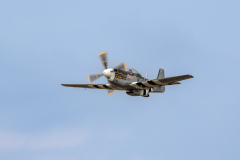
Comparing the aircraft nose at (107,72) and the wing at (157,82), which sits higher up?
the aircraft nose at (107,72)

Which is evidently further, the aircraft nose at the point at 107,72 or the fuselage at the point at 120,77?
the fuselage at the point at 120,77

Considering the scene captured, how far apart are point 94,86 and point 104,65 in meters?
6.21

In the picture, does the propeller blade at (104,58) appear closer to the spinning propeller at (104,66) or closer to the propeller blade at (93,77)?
the spinning propeller at (104,66)

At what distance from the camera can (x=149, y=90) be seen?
1993 inches

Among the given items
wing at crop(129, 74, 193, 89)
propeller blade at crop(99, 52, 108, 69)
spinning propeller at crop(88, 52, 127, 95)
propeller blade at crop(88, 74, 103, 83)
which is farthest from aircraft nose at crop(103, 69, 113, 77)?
wing at crop(129, 74, 193, 89)

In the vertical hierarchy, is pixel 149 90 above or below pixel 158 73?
below

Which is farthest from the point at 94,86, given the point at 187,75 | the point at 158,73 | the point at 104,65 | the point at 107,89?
the point at 187,75

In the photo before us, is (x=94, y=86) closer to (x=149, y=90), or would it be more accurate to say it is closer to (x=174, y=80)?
(x=149, y=90)

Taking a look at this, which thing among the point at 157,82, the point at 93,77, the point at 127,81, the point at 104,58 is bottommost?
the point at 157,82

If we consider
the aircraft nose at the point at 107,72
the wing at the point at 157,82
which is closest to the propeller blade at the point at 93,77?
the aircraft nose at the point at 107,72

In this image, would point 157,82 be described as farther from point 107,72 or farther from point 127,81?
point 107,72

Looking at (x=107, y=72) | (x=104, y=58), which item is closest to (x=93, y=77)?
(x=104, y=58)

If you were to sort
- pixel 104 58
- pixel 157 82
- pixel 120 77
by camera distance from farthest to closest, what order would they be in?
pixel 104 58, pixel 120 77, pixel 157 82

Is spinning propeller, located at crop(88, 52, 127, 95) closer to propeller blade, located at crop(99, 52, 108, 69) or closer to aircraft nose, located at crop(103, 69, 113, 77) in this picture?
propeller blade, located at crop(99, 52, 108, 69)
